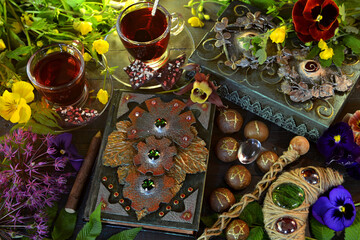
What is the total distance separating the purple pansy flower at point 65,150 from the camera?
1057 millimetres

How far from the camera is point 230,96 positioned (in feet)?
3.67

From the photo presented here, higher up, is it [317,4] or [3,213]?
[317,4]

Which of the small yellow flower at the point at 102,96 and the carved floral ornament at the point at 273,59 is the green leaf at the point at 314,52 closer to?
the carved floral ornament at the point at 273,59

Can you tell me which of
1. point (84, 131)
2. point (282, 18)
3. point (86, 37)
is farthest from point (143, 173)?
point (282, 18)

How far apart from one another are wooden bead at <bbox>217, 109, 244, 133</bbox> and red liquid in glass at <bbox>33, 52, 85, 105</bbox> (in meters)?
0.42

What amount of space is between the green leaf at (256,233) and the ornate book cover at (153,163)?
0.48ft

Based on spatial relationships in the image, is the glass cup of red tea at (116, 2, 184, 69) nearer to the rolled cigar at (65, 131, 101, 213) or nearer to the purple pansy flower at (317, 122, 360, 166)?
the rolled cigar at (65, 131, 101, 213)

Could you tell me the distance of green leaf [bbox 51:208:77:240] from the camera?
1001mm

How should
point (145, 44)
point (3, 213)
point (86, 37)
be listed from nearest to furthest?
point (3, 213), point (145, 44), point (86, 37)

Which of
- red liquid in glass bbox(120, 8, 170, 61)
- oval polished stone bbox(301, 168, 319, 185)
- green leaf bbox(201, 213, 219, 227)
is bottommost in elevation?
green leaf bbox(201, 213, 219, 227)

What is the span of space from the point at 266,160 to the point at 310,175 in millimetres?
121

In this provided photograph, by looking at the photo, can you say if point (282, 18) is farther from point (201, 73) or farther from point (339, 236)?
point (339, 236)

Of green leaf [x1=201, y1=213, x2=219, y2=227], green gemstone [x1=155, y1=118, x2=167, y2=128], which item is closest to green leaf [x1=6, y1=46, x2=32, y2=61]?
green gemstone [x1=155, y1=118, x2=167, y2=128]

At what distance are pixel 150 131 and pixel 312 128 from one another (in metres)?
0.45
